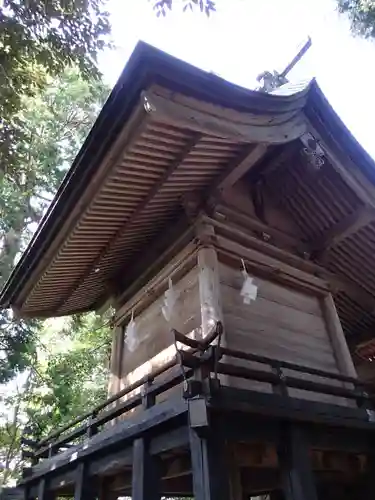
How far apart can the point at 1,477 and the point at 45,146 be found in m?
12.1

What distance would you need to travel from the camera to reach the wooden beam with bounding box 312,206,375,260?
5.51 meters

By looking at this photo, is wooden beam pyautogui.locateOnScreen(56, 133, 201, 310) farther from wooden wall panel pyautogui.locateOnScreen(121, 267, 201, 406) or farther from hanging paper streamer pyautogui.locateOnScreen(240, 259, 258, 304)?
hanging paper streamer pyautogui.locateOnScreen(240, 259, 258, 304)

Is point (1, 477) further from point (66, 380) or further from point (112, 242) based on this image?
point (112, 242)

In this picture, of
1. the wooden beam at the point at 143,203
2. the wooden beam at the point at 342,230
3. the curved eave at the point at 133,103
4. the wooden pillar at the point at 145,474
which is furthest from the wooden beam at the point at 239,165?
the wooden pillar at the point at 145,474

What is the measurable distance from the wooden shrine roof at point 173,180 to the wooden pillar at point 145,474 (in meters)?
2.51

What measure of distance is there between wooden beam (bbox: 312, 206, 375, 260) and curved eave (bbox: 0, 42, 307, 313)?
186cm

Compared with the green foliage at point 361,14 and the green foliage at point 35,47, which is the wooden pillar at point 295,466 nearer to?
the green foliage at point 35,47

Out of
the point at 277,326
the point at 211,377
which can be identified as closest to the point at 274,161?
the point at 277,326

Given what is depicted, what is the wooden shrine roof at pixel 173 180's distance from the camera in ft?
10.8

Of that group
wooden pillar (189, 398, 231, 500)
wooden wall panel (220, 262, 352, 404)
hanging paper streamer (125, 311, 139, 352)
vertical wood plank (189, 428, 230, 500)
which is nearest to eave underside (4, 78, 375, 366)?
wooden wall panel (220, 262, 352, 404)

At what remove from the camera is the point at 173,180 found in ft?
14.8

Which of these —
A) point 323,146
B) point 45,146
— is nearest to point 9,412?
point 45,146

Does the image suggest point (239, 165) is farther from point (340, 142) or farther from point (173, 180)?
point (340, 142)

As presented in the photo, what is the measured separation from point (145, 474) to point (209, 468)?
33.6 inches
